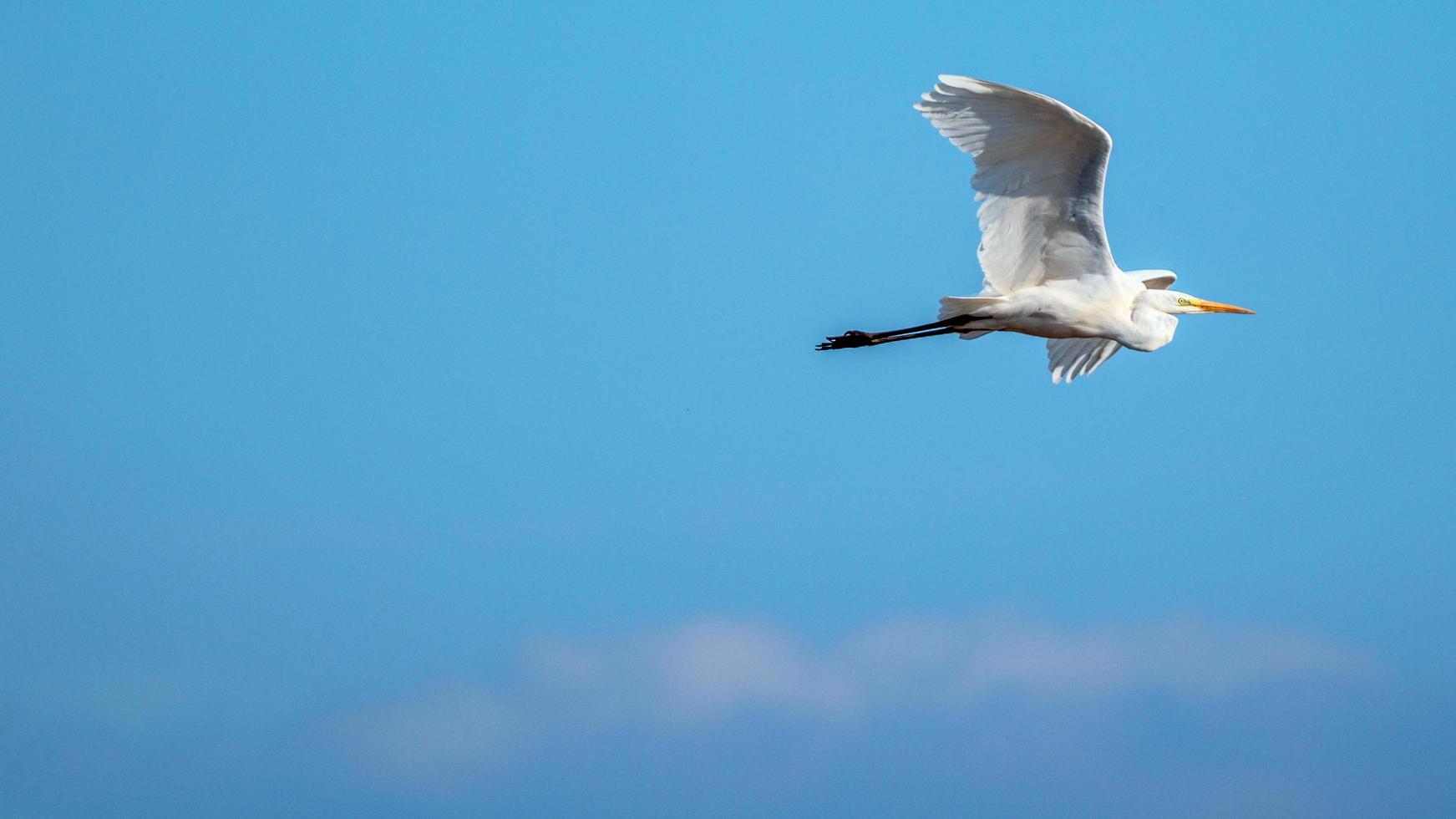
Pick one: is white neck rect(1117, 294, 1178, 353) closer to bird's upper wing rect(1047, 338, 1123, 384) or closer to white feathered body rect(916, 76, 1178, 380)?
white feathered body rect(916, 76, 1178, 380)

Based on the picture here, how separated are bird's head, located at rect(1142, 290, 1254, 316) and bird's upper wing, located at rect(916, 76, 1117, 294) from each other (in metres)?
0.69

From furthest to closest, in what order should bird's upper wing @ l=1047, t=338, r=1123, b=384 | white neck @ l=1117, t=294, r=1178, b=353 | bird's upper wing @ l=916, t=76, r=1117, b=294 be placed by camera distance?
bird's upper wing @ l=1047, t=338, r=1123, b=384 → white neck @ l=1117, t=294, r=1178, b=353 → bird's upper wing @ l=916, t=76, r=1117, b=294

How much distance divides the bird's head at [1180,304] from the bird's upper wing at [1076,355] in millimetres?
770

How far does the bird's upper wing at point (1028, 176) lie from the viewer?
61.3ft

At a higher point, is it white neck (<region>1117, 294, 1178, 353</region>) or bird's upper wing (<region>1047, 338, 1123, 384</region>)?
bird's upper wing (<region>1047, 338, 1123, 384</region>)

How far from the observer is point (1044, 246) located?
806 inches

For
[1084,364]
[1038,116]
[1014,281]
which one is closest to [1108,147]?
[1038,116]

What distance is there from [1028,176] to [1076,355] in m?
3.25

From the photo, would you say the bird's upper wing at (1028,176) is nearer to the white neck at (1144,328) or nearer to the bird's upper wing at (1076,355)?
the white neck at (1144,328)

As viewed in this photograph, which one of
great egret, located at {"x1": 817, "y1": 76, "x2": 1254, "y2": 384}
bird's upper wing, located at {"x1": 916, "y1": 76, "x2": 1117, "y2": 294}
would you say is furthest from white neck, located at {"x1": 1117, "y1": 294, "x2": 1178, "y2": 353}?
bird's upper wing, located at {"x1": 916, "y1": 76, "x2": 1117, "y2": 294}

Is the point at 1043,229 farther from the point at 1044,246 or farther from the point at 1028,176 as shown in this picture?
the point at 1028,176

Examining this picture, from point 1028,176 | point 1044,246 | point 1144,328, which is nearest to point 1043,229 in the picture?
point 1044,246

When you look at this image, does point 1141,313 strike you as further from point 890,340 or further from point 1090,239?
point 890,340

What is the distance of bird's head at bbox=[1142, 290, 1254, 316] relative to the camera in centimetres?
2116
